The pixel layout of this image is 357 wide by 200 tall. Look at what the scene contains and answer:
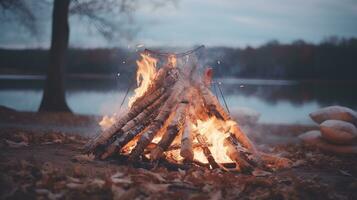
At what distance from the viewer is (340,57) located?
70.0 metres

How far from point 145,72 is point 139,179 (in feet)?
10.0

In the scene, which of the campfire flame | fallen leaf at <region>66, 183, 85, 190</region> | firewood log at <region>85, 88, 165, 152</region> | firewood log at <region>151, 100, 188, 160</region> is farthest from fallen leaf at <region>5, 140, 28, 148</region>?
fallen leaf at <region>66, 183, 85, 190</region>

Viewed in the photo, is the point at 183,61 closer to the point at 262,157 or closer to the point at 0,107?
the point at 262,157

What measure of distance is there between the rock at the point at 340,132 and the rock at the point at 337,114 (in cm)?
57

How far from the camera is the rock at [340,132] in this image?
9.52m

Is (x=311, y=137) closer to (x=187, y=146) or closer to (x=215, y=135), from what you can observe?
(x=215, y=135)

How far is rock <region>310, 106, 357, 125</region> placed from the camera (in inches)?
401

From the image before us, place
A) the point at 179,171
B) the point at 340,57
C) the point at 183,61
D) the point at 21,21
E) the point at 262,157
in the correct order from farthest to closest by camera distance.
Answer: the point at 340,57 → the point at 21,21 → the point at 183,61 → the point at 262,157 → the point at 179,171

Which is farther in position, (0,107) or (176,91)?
(0,107)

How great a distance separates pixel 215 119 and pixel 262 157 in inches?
42.0

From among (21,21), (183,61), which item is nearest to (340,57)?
(21,21)

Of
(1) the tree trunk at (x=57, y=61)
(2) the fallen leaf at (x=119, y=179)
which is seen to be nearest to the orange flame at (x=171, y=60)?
(2) the fallen leaf at (x=119, y=179)

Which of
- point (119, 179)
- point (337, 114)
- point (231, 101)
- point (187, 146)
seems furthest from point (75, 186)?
point (231, 101)

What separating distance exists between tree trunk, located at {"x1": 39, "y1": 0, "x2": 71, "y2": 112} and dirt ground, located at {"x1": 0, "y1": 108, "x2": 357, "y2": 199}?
27.8 feet
